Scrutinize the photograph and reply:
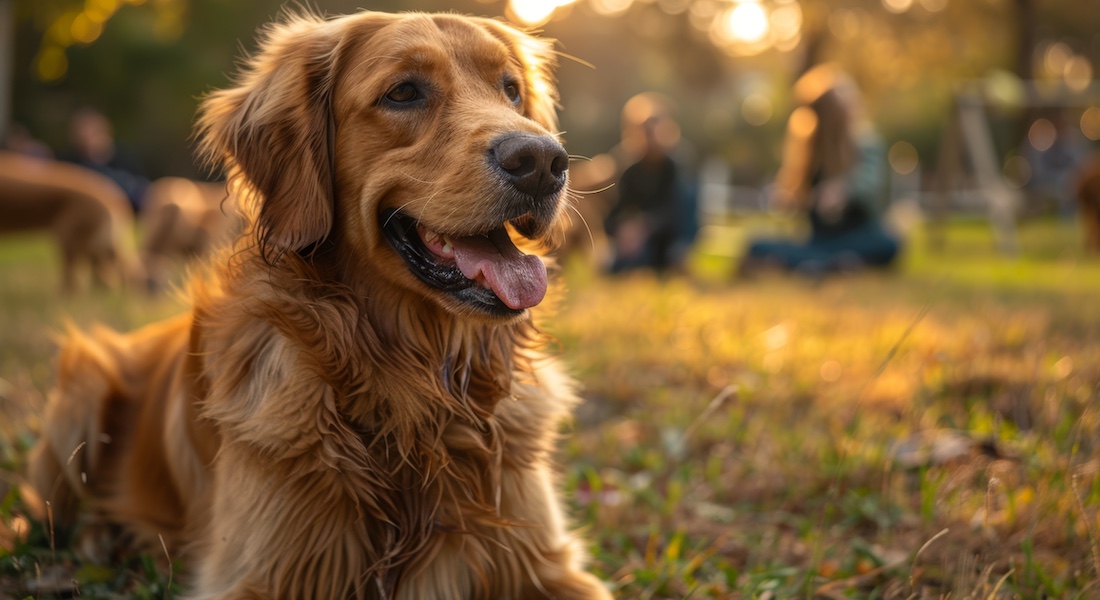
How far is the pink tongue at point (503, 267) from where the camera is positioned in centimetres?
229

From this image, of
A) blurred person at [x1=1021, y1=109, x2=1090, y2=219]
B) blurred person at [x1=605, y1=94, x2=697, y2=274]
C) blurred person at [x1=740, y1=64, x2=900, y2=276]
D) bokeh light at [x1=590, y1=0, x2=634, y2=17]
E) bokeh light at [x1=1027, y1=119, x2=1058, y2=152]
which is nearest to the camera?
blurred person at [x1=740, y1=64, x2=900, y2=276]

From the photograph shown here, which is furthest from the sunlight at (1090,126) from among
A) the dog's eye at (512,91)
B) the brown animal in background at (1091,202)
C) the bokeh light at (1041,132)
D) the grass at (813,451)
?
the dog's eye at (512,91)

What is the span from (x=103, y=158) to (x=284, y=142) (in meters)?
15.4

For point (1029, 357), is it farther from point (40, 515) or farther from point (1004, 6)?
point (1004, 6)

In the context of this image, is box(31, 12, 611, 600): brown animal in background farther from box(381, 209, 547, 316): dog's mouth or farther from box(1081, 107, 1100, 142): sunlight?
box(1081, 107, 1100, 142): sunlight

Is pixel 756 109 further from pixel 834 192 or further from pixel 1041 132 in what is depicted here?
pixel 834 192

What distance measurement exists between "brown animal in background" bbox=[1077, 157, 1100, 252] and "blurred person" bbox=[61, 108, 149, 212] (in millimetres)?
15494

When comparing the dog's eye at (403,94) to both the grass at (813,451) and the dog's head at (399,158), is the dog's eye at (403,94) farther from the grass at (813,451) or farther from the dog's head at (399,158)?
the grass at (813,451)

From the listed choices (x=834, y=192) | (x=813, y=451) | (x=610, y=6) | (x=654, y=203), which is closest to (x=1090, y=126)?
(x=610, y=6)

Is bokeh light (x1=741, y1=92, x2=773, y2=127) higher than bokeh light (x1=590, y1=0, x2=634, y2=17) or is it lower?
lower

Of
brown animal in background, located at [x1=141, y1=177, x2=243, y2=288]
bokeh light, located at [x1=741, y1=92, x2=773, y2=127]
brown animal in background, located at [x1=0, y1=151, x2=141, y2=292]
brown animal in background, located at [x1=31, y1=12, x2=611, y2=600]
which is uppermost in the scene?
brown animal in background, located at [x1=31, y1=12, x2=611, y2=600]

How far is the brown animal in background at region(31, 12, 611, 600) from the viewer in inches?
89.7

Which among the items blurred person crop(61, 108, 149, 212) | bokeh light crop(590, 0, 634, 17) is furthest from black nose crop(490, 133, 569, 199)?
bokeh light crop(590, 0, 634, 17)

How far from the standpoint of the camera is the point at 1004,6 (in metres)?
25.4
